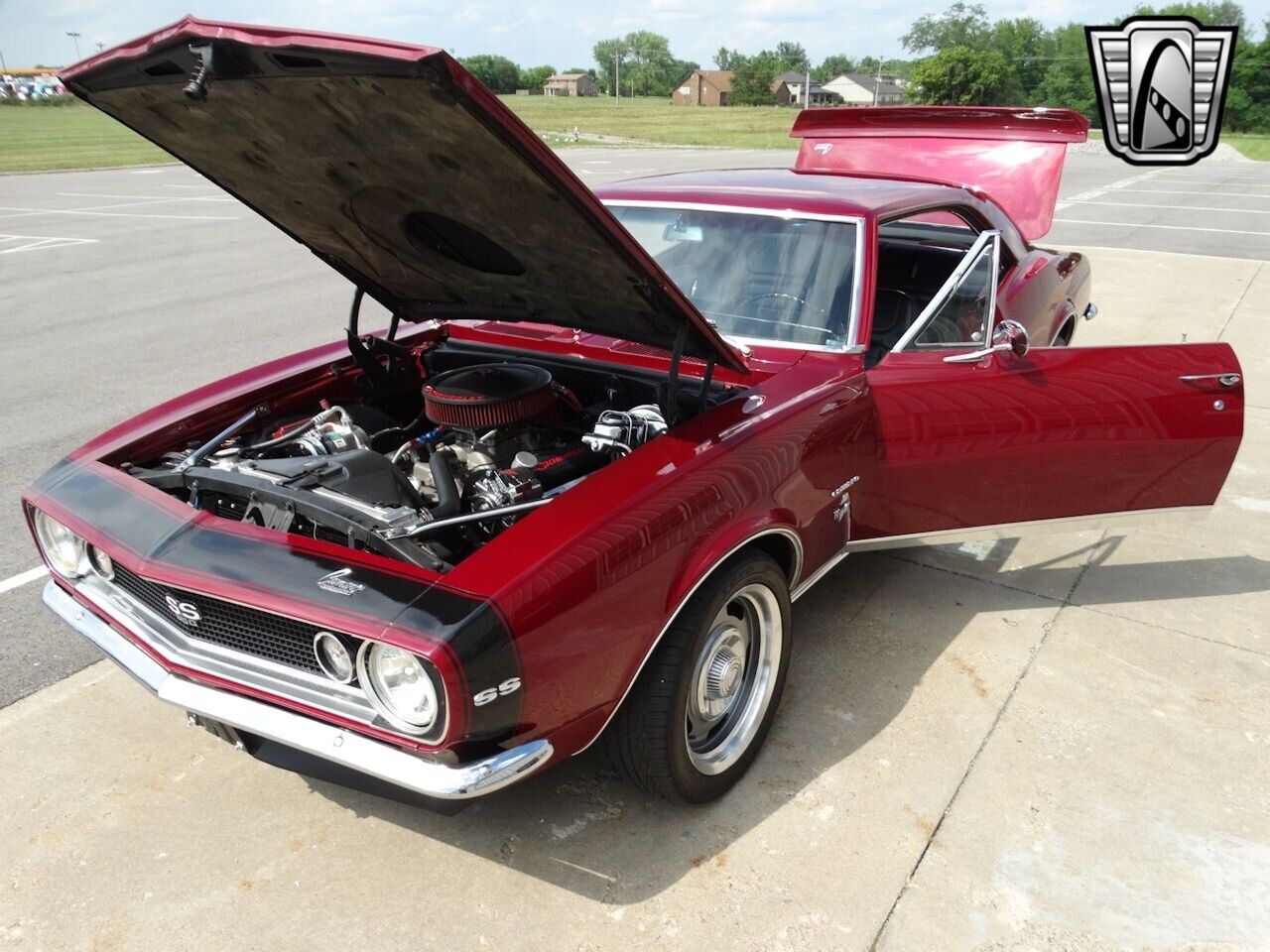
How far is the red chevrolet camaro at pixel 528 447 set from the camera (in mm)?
2123

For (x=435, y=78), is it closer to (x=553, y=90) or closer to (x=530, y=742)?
(x=530, y=742)

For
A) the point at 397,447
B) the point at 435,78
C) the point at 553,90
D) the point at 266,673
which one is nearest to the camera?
the point at 435,78

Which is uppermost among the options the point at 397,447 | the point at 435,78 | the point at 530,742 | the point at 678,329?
the point at 435,78

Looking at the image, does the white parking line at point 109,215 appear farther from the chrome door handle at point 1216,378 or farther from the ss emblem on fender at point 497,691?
the ss emblem on fender at point 497,691

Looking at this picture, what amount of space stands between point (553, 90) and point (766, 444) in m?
133

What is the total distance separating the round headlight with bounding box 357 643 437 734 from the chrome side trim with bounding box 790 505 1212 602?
1642 mm

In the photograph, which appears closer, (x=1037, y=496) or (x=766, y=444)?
(x=766, y=444)

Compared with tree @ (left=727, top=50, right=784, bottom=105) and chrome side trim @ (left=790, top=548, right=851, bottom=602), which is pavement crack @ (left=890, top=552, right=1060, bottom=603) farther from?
tree @ (left=727, top=50, right=784, bottom=105)

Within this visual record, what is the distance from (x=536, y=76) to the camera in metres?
140

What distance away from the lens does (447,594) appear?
2.09 metres

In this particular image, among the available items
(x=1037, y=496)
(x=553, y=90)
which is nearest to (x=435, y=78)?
(x=1037, y=496)

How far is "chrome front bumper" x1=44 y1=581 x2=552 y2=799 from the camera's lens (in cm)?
206

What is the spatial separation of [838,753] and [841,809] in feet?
0.81

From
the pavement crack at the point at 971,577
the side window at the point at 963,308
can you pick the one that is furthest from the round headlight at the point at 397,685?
the pavement crack at the point at 971,577
